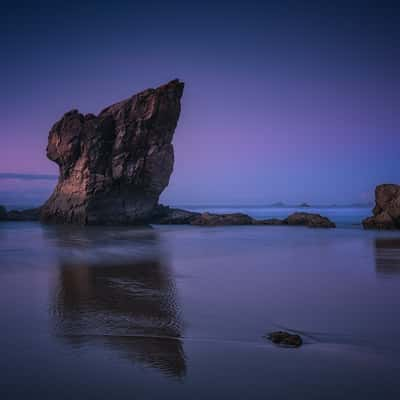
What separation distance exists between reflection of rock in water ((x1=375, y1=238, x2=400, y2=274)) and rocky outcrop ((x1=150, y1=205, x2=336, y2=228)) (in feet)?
70.7

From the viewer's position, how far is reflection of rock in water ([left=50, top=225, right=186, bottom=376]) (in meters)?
5.89

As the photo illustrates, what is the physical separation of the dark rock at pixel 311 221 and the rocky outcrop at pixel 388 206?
576cm

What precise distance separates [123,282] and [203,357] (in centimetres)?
646

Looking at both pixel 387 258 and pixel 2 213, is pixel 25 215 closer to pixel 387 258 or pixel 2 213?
pixel 2 213

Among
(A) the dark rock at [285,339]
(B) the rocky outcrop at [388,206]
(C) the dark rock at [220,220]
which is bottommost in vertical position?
(A) the dark rock at [285,339]

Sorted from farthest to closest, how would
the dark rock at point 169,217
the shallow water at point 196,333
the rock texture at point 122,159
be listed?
the dark rock at point 169,217 < the rock texture at point 122,159 < the shallow water at point 196,333

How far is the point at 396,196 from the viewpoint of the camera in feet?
117

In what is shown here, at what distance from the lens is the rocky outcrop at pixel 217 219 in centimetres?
4716

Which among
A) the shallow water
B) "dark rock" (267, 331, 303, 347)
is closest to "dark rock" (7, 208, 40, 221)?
the shallow water

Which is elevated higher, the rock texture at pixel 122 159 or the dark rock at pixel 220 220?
the rock texture at pixel 122 159

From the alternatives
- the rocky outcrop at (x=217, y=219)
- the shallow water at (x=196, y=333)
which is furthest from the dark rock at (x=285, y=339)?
the rocky outcrop at (x=217, y=219)

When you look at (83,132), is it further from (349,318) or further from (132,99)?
(349,318)

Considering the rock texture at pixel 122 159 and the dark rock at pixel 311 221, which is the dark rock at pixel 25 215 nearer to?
the rock texture at pixel 122 159

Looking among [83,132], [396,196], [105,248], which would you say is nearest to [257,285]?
[105,248]
